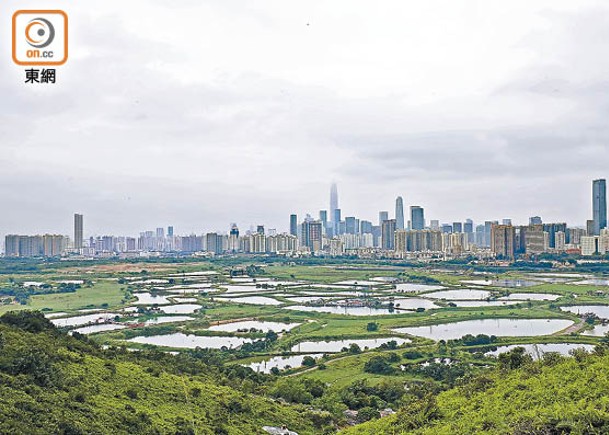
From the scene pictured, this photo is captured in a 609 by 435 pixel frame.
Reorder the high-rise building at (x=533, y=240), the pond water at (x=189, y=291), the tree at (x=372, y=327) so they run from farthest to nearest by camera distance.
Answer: the high-rise building at (x=533, y=240), the pond water at (x=189, y=291), the tree at (x=372, y=327)

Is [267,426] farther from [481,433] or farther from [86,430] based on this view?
[481,433]

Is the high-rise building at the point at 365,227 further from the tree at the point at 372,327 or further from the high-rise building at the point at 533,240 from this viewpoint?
the tree at the point at 372,327

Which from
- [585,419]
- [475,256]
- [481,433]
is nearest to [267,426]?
[481,433]

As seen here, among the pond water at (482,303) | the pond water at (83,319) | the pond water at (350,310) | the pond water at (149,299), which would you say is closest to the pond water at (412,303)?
the pond water at (350,310)

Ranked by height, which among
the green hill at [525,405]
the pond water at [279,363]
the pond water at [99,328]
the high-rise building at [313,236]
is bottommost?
the pond water at [279,363]

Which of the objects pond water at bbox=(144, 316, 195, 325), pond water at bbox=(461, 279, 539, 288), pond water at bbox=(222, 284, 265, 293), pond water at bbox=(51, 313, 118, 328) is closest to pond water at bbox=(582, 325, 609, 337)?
pond water at bbox=(461, 279, 539, 288)

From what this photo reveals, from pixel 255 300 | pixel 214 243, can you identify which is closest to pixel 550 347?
pixel 255 300

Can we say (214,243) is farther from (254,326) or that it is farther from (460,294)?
(254,326)
